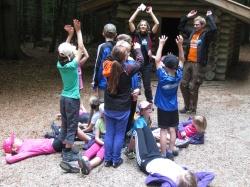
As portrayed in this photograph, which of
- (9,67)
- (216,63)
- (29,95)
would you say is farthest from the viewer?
(9,67)

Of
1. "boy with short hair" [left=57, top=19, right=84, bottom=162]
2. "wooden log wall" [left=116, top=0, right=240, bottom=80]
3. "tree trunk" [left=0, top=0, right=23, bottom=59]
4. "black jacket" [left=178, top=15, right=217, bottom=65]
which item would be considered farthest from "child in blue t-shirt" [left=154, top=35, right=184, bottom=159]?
"tree trunk" [left=0, top=0, right=23, bottom=59]

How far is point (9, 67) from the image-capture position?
564 inches

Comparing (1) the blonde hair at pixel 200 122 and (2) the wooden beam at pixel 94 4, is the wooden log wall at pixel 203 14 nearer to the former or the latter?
(2) the wooden beam at pixel 94 4

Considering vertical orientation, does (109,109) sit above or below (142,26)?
below

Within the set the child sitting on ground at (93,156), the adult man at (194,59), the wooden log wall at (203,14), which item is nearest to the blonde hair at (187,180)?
the child sitting on ground at (93,156)

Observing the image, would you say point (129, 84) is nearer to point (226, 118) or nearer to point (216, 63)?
point (226, 118)

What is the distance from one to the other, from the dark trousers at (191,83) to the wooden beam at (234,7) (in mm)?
3010

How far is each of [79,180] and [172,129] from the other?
4.88 ft

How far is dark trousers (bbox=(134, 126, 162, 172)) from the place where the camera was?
5.66 meters

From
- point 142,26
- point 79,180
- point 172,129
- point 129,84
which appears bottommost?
point 79,180

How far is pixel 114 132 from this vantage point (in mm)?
5777

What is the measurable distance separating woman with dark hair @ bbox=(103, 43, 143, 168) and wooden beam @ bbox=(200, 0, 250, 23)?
5.85m

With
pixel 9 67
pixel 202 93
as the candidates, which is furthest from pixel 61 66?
pixel 9 67

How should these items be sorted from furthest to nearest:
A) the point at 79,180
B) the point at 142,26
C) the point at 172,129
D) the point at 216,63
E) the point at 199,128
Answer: the point at 216,63 → the point at 142,26 → the point at 199,128 → the point at 172,129 → the point at 79,180
